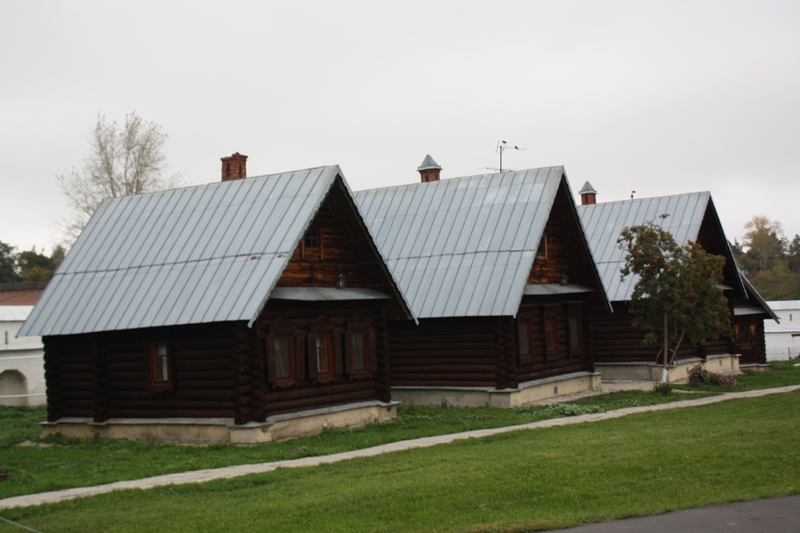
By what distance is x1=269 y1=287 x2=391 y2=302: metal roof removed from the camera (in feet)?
66.7

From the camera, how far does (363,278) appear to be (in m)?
23.4

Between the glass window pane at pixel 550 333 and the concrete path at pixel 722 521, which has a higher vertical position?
the glass window pane at pixel 550 333

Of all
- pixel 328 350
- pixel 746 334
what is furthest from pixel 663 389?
pixel 746 334

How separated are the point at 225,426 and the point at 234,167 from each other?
9.67 meters

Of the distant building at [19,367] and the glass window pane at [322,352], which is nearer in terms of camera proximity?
the glass window pane at [322,352]

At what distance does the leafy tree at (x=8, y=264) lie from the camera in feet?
269

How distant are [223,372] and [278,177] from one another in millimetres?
5301

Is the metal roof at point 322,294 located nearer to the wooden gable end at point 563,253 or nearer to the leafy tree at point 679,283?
the wooden gable end at point 563,253

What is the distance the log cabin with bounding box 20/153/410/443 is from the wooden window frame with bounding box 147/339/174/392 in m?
0.03

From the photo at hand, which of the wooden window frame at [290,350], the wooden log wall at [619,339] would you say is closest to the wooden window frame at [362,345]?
the wooden window frame at [290,350]

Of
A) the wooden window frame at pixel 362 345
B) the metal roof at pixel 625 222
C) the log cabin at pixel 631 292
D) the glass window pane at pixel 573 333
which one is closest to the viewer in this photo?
the wooden window frame at pixel 362 345

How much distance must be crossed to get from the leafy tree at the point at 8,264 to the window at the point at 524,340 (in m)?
65.4

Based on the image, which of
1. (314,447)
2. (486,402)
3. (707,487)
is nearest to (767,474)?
(707,487)

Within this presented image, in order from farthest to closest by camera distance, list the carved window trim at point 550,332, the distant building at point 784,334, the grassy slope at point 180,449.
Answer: the distant building at point 784,334
the carved window trim at point 550,332
the grassy slope at point 180,449
